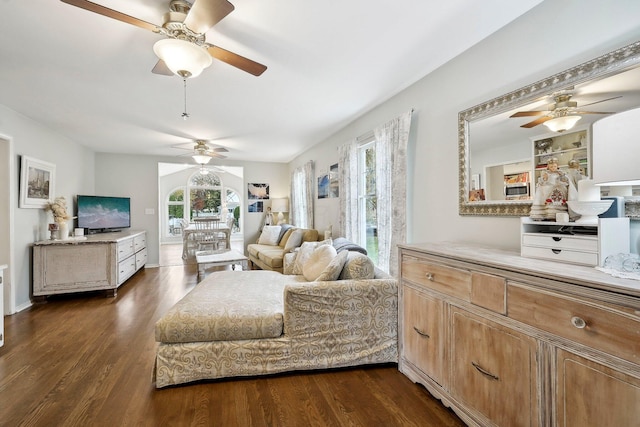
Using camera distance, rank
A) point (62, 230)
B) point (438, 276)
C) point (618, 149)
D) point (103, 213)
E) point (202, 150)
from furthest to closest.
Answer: point (103, 213) < point (202, 150) < point (62, 230) < point (438, 276) < point (618, 149)

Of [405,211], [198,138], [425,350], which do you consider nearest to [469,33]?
[405,211]

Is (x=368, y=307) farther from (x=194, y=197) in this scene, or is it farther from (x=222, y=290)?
(x=194, y=197)

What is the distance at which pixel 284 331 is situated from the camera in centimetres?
205

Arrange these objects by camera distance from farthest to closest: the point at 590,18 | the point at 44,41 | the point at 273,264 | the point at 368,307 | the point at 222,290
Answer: the point at 273,264, the point at 222,290, the point at 368,307, the point at 44,41, the point at 590,18

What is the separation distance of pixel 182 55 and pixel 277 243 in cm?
446

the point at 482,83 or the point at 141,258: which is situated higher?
the point at 482,83

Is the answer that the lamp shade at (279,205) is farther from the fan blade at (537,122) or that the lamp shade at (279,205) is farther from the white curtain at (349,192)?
the fan blade at (537,122)

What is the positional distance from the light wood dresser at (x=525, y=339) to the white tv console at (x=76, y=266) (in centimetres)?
428

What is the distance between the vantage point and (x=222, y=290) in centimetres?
251

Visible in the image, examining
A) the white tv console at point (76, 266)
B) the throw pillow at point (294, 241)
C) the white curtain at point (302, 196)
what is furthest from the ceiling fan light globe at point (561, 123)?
the white tv console at point (76, 266)

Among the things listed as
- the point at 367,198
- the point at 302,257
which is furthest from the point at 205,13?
the point at 367,198

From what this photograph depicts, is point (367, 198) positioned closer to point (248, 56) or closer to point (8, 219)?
point (248, 56)

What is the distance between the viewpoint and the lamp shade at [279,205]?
6852mm

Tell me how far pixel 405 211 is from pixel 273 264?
255 cm
